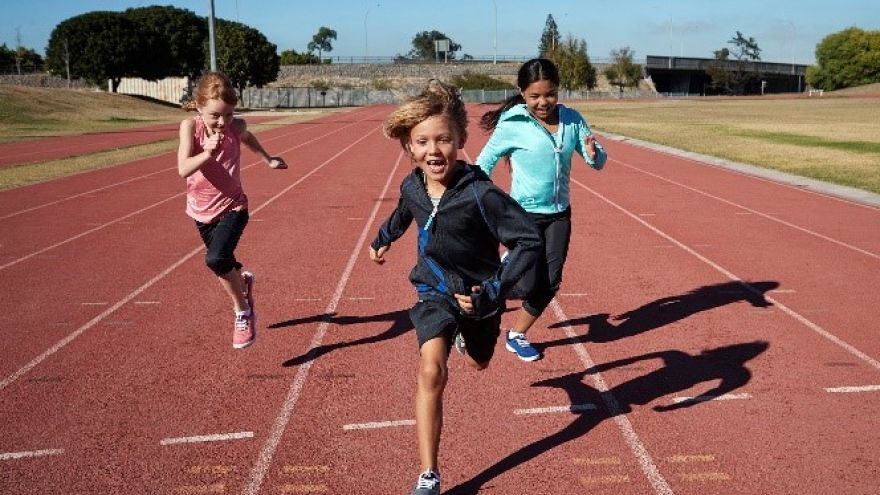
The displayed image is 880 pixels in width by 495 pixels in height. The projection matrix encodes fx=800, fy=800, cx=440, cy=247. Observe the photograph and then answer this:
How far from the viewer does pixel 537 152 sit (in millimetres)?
4809

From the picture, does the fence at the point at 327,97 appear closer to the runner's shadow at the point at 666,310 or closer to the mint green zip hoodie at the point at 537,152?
the runner's shadow at the point at 666,310

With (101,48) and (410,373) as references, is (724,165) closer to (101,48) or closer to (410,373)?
(410,373)

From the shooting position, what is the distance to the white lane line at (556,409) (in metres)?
4.31

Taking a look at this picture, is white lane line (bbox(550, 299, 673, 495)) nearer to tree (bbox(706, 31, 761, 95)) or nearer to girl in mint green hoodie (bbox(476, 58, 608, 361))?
girl in mint green hoodie (bbox(476, 58, 608, 361))

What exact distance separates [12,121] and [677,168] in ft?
117

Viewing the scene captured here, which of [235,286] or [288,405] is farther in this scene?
[235,286]

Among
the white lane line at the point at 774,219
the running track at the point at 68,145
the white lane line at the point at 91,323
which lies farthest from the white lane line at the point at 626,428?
the running track at the point at 68,145

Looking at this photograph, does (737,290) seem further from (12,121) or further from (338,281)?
(12,121)

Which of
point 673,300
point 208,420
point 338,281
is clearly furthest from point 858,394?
point 338,281

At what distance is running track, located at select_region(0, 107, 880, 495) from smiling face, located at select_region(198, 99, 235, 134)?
1541mm

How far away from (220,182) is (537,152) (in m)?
2.06

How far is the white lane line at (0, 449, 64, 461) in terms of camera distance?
3879mm

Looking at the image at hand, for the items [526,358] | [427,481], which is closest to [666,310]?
[526,358]

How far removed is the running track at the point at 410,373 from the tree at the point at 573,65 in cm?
8502
